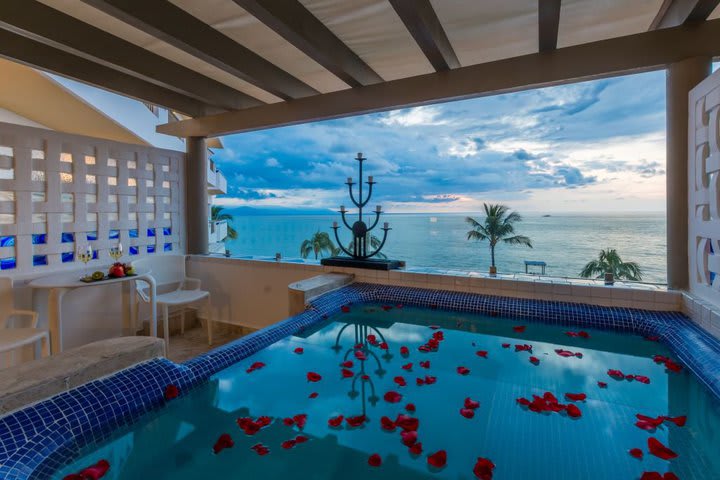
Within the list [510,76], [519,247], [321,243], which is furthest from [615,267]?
[510,76]

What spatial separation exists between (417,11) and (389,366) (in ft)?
6.95

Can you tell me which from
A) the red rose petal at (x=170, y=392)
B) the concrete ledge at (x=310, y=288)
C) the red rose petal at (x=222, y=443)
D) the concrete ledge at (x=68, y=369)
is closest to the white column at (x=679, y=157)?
the concrete ledge at (x=310, y=288)

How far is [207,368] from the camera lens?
6.42ft

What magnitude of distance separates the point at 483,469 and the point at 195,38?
302cm

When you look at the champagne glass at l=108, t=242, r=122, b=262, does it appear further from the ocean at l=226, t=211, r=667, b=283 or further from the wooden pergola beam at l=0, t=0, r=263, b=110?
the ocean at l=226, t=211, r=667, b=283

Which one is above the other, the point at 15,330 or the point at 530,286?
the point at 530,286

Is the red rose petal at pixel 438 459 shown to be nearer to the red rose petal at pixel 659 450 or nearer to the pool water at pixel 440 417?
the pool water at pixel 440 417

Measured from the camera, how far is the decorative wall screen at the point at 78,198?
286 centimetres

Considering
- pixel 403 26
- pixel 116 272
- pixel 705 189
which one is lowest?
pixel 116 272

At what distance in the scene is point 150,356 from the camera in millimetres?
1813

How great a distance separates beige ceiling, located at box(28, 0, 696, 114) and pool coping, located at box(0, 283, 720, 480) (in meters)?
2.01

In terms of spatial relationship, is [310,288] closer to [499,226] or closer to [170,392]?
[170,392]

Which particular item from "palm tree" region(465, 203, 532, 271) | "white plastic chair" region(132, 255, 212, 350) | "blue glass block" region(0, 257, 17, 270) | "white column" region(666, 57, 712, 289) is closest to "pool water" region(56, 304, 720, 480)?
"white column" region(666, 57, 712, 289)

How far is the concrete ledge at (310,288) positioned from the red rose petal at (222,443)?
146cm
